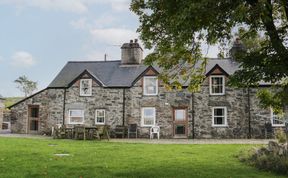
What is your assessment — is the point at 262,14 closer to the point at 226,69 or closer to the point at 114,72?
the point at 226,69

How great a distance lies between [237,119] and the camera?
28.9 meters

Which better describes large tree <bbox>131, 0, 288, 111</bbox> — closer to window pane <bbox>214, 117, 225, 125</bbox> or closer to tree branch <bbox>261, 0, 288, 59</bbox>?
tree branch <bbox>261, 0, 288, 59</bbox>

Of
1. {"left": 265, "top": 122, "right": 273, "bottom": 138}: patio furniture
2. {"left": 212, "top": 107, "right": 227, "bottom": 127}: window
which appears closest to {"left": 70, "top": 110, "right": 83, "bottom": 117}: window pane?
{"left": 212, "top": 107, "right": 227, "bottom": 127}: window

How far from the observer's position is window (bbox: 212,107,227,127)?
29.2m

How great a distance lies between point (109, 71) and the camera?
33.7 metres

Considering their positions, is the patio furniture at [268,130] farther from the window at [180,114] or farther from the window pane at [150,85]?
the window pane at [150,85]

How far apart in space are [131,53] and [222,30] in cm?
2308

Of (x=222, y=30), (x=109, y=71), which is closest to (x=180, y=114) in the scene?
(x=109, y=71)

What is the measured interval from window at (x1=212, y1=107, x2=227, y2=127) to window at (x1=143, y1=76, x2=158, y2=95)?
519cm

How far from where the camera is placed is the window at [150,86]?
30.6 metres

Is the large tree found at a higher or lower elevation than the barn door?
higher

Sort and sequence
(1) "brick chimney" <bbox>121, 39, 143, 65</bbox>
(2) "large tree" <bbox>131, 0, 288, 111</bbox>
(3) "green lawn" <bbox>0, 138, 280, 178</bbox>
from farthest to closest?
(1) "brick chimney" <bbox>121, 39, 143, 65</bbox>
(3) "green lawn" <bbox>0, 138, 280, 178</bbox>
(2) "large tree" <bbox>131, 0, 288, 111</bbox>

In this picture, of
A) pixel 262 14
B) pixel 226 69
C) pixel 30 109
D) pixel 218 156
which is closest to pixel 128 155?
pixel 218 156

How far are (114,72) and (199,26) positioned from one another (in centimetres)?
2338
